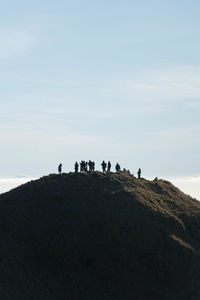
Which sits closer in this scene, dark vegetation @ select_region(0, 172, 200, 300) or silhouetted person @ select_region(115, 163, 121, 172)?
dark vegetation @ select_region(0, 172, 200, 300)

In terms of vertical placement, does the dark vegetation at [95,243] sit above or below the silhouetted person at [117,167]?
below

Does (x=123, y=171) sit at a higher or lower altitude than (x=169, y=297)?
higher

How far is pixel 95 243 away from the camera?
54.6 m

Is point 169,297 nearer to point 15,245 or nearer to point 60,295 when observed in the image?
point 60,295

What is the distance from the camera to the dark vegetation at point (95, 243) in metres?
49.5

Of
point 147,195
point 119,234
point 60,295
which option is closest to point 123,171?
point 147,195

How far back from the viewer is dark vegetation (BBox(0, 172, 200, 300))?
49500 mm

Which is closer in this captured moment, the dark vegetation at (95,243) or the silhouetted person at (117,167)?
the dark vegetation at (95,243)

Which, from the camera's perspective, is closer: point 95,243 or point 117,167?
point 95,243

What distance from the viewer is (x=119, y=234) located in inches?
2218

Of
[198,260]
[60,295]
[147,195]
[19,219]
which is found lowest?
[60,295]

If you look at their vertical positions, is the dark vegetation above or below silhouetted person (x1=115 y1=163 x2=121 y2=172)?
below

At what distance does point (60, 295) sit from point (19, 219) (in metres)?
12.3

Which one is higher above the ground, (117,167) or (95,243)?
(117,167)
